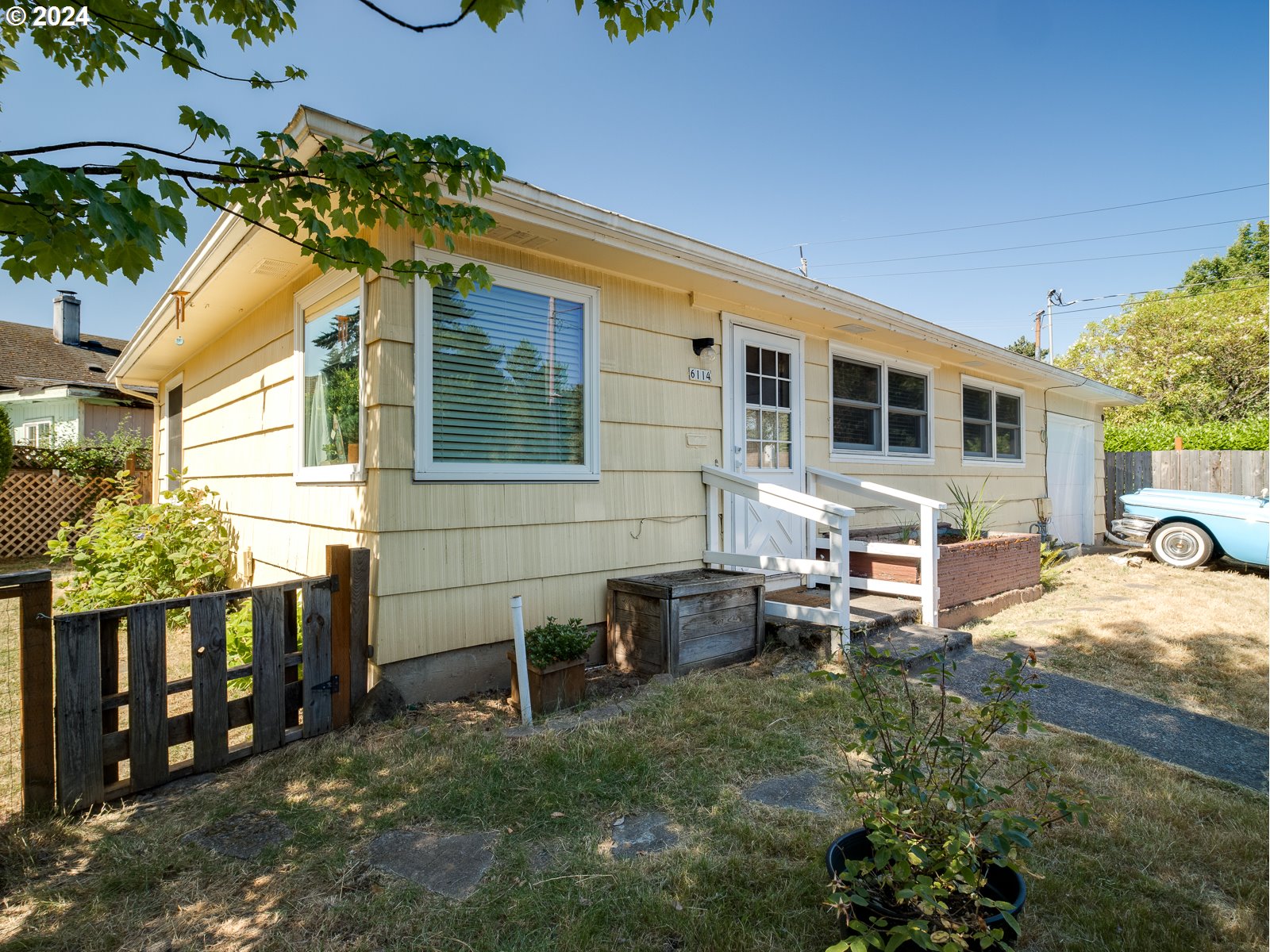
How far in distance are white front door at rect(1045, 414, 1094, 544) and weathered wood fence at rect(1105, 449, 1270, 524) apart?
121 cm

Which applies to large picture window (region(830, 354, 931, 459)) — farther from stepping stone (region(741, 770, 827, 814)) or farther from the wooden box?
stepping stone (region(741, 770, 827, 814))

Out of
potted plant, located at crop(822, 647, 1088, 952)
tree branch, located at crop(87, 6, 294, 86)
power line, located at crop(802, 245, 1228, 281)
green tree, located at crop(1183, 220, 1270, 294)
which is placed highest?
green tree, located at crop(1183, 220, 1270, 294)

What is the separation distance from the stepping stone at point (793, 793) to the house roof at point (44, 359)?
18053mm

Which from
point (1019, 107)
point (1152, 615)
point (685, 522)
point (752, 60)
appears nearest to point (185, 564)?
point (685, 522)

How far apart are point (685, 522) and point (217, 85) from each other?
392 centimetres

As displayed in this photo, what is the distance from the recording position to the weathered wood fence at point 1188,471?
11969 mm

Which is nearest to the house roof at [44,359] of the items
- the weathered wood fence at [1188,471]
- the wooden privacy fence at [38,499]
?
the wooden privacy fence at [38,499]

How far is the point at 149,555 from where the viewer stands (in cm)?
566

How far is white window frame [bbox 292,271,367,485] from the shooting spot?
3795 mm

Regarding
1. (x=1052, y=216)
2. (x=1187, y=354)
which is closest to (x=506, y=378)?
(x=1052, y=216)

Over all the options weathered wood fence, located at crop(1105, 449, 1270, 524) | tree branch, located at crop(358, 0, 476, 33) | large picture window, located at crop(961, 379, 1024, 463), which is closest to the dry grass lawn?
large picture window, located at crop(961, 379, 1024, 463)

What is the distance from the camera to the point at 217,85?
3332 mm

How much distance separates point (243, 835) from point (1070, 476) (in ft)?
40.8

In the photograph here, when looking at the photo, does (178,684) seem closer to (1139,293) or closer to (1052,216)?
(1052,216)
